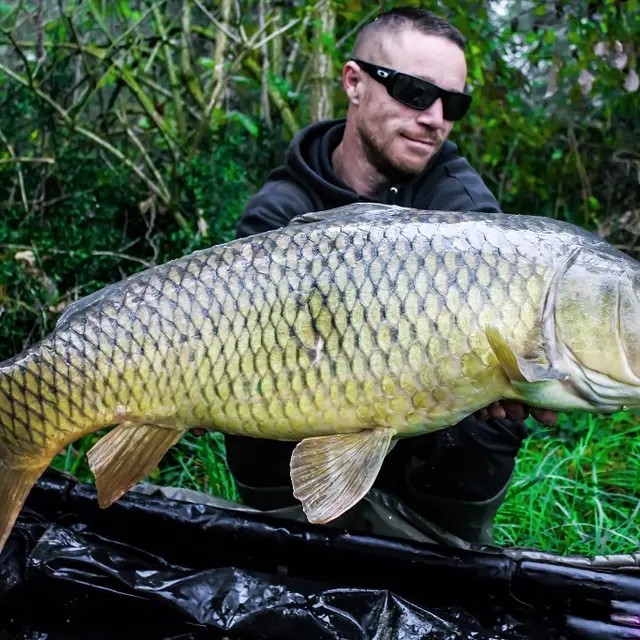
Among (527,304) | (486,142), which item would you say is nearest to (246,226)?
(527,304)

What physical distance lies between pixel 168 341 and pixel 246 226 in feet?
2.38

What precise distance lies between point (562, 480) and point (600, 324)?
1.19 m

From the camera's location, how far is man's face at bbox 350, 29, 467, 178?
1781 mm

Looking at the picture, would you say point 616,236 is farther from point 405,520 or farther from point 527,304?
point 527,304

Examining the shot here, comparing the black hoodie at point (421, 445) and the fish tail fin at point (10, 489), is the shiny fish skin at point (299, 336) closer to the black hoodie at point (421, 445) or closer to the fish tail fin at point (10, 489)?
the fish tail fin at point (10, 489)

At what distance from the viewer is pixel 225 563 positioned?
4.86 ft

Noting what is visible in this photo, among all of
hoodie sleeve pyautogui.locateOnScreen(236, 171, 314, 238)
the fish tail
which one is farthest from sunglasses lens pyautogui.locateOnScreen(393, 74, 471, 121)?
the fish tail

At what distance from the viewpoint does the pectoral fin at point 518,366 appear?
40.6 inches

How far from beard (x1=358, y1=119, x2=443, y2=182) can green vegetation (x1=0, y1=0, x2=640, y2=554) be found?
2.90 ft

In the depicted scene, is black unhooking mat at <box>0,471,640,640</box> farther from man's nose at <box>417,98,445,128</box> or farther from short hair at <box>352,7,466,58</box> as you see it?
short hair at <box>352,7,466,58</box>

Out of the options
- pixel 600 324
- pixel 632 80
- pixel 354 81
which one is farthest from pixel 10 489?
pixel 632 80

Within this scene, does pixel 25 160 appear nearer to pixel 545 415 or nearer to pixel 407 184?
pixel 407 184

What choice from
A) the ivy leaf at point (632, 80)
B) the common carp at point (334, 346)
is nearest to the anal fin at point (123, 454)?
the common carp at point (334, 346)

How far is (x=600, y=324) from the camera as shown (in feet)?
3.45
